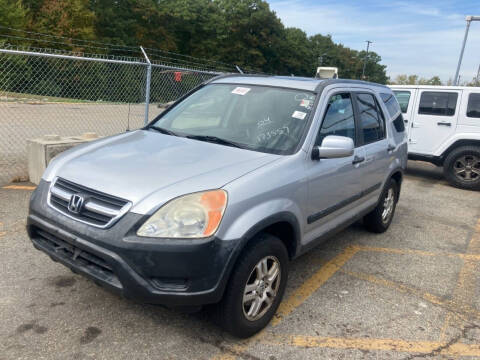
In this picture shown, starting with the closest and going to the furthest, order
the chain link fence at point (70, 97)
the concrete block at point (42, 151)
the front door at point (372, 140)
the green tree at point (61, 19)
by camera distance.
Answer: the front door at point (372, 140) → the concrete block at point (42, 151) → the chain link fence at point (70, 97) → the green tree at point (61, 19)

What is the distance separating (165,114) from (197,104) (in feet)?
1.10

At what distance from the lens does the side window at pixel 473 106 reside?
8.05m

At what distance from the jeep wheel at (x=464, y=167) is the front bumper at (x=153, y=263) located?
7.40 metres

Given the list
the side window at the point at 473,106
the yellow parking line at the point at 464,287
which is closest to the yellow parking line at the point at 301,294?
the yellow parking line at the point at 464,287

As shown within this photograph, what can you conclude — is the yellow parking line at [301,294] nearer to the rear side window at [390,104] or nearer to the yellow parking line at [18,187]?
the rear side window at [390,104]

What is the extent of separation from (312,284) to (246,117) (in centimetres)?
164

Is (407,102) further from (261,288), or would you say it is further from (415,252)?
(261,288)

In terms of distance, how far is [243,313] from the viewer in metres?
2.70

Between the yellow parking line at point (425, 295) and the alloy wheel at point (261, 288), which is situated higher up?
the alloy wheel at point (261, 288)

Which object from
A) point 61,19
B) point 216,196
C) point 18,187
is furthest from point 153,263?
point 61,19

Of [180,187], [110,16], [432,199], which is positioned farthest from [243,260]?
[110,16]

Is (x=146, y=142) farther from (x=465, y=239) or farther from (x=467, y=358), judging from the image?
(x=465, y=239)

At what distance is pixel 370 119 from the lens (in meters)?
4.45

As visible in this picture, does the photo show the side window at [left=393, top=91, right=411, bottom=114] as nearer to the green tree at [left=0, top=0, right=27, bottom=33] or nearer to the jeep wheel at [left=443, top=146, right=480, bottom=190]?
the jeep wheel at [left=443, top=146, right=480, bottom=190]
